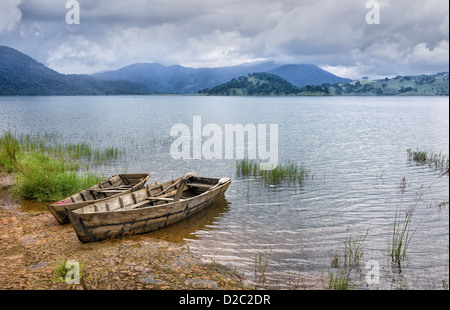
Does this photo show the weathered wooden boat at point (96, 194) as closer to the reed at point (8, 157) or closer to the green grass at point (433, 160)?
the reed at point (8, 157)

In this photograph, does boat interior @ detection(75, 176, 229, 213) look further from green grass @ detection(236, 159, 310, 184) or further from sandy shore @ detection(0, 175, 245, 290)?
green grass @ detection(236, 159, 310, 184)

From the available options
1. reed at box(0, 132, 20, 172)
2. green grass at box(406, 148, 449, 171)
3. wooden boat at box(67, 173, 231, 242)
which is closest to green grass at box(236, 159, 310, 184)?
wooden boat at box(67, 173, 231, 242)

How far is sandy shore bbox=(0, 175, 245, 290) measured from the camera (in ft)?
23.6

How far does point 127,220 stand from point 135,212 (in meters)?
0.34

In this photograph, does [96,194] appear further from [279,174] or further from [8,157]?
[279,174]

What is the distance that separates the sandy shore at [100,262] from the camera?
721 cm

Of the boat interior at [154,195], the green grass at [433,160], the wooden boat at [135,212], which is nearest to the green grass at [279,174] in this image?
the boat interior at [154,195]

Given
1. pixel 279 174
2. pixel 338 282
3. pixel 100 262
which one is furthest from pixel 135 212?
pixel 279 174

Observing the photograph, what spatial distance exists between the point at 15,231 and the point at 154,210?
4429 millimetres

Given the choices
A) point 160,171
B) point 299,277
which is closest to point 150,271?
point 299,277

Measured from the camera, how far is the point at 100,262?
8188mm

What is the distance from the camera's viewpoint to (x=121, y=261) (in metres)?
8.33

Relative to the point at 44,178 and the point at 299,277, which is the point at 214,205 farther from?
the point at 44,178
